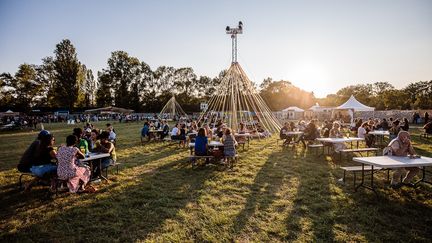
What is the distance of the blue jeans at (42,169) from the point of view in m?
5.14

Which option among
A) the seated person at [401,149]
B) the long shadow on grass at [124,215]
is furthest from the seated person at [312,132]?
the long shadow on grass at [124,215]

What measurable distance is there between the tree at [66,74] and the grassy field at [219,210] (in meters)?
44.0

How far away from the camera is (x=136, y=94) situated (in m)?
53.3

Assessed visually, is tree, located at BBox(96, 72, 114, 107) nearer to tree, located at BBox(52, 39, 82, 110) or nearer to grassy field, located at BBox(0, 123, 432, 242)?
tree, located at BBox(52, 39, 82, 110)

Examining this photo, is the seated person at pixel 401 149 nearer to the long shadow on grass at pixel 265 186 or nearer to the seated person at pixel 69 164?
the long shadow on grass at pixel 265 186

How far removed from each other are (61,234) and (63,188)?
2.28 meters

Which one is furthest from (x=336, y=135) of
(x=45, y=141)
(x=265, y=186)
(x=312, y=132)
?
(x=45, y=141)

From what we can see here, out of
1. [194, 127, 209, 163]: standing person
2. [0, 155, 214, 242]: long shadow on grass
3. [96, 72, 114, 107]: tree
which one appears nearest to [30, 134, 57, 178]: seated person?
[0, 155, 214, 242]: long shadow on grass

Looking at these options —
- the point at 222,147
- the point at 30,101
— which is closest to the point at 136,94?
the point at 30,101

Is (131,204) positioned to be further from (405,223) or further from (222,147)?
(405,223)

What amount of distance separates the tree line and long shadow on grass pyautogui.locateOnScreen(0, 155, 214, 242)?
36385 millimetres

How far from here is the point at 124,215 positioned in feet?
14.3

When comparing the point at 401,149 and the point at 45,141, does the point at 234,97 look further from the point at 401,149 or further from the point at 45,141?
the point at 45,141

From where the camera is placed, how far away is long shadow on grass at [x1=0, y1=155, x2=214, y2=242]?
370 cm
